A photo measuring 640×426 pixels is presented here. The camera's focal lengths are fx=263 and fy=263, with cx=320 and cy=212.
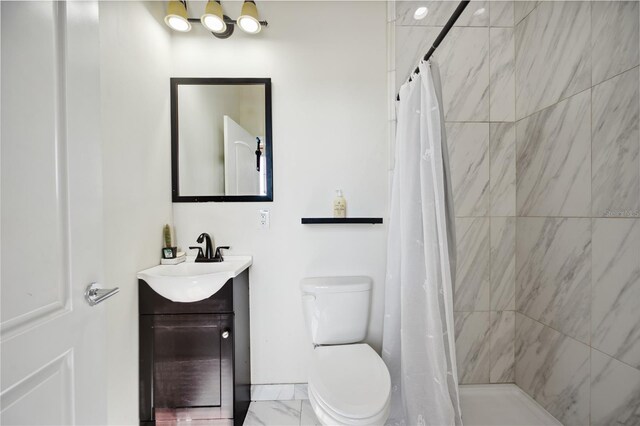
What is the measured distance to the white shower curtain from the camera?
1106 mm

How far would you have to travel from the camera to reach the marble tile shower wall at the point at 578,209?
1.11 m

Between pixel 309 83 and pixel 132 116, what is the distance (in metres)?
1.03

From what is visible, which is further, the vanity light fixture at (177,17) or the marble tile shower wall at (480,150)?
the marble tile shower wall at (480,150)

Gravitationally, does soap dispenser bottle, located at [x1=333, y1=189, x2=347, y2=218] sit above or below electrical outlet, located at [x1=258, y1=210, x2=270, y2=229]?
above

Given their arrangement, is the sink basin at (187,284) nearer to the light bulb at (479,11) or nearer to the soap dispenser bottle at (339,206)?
the soap dispenser bottle at (339,206)

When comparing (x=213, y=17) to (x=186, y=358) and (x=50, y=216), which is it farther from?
(x=186, y=358)

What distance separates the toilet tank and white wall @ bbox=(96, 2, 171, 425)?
2.93 feet

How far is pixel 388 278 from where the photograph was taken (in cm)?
146

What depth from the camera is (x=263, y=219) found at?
1.72 m

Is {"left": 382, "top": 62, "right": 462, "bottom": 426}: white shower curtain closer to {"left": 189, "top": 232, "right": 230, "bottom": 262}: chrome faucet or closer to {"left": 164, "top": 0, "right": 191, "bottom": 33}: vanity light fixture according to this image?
{"left": 189, "top": 232, "right": 230, "bottom": 262}: chrome faucet

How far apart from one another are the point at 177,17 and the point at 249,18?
16.3 inches

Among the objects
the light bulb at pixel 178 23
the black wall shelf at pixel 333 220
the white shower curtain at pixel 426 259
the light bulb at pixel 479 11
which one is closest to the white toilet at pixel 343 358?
the white shower curtain at pixel 426 259

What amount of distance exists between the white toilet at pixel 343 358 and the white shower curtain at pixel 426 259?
0.63 feet

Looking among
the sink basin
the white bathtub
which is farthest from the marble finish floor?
the sink basin
